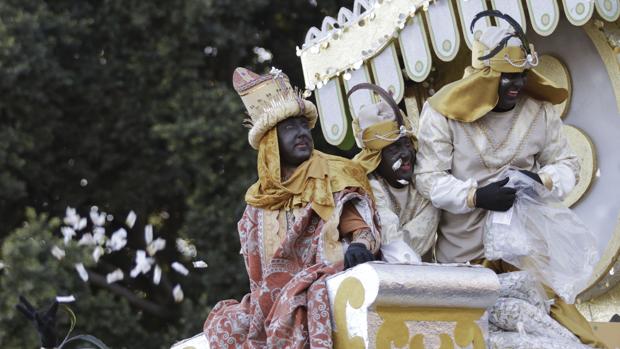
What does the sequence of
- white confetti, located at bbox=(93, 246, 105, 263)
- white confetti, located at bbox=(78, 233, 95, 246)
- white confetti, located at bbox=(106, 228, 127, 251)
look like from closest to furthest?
white confetti, located at bbox=(93, 246, 105, 263) → white confetti, located at bbox=(78, 233, 95, 246) → white confetti, located at bbox=(106, 228, 127, 251)

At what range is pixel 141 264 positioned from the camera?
10.8 m

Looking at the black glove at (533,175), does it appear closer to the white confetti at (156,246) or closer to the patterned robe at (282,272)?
the patterned robe at (282,272)

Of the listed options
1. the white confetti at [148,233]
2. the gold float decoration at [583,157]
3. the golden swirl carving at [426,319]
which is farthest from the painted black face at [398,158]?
the white confetti at [148,233]

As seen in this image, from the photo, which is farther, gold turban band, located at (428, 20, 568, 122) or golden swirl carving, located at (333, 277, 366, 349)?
gold turban band, located at (428, 20, 568, 122)

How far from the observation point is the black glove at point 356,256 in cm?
500

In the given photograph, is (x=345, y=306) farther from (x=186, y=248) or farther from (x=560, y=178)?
(x=186, y=248)

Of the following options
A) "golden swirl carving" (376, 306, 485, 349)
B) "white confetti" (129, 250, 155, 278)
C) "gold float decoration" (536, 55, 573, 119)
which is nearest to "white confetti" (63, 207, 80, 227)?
"white confetti" (129, 250, 155, 278)

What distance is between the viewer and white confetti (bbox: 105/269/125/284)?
10440 millimetres

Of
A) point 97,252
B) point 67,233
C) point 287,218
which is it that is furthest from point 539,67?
point 67,233

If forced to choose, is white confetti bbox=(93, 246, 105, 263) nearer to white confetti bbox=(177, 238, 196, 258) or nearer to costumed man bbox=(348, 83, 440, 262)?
white confetti bbox=(177, 238, 196, 258)

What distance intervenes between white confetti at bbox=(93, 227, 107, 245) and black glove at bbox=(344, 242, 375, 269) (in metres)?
5.73

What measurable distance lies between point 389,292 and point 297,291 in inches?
17.2

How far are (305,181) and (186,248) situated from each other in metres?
5.53

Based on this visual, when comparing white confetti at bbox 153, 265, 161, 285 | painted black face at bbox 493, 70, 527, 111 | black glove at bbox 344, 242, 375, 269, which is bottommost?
white confetti at bbox 153, 265, 161, 285
